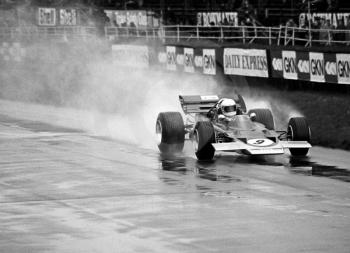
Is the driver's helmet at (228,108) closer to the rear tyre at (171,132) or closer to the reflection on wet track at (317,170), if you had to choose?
the rear tyre at (171,132)

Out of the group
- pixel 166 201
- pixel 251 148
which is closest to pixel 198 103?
pixel 251 148

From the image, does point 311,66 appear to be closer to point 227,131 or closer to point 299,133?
point 299,133

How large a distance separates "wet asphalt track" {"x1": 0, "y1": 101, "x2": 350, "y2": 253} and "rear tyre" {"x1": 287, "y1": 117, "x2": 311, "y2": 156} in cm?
34

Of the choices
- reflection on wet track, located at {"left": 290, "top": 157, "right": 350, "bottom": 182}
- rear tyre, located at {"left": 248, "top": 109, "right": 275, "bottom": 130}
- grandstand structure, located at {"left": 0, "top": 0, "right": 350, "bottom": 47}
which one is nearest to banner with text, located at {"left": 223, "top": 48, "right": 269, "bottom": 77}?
grandstand structure, located at {"left": 0, "top": 0, "right": 350, "bottom": 47}

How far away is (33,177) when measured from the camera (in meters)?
19.2

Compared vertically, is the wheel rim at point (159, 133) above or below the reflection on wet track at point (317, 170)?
above

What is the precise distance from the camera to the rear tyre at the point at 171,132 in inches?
888

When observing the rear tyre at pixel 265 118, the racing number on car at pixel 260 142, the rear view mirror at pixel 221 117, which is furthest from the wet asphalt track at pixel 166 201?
the rear tyre at pixel 265 118

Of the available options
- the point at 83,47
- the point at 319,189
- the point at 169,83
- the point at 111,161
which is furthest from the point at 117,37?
the point at 319,189

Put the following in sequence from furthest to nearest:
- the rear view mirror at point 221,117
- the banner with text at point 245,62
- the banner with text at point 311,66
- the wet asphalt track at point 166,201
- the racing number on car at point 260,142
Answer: the banner with text at point 245,62 → the banner with text at point 311,66 → the rear view mirror at point 221,117 → the racing number on car at point 260,142 → the wet asphalt track at point 166,201

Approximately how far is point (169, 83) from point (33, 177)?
16.9 metres

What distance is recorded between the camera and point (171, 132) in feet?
74.0

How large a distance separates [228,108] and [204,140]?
4.28 ft

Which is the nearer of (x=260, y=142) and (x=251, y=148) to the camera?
(x=251, y=148)
